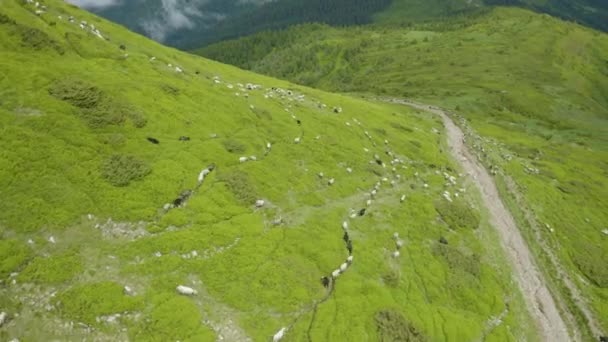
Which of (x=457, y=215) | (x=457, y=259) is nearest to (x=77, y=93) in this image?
(x=457, y=259)

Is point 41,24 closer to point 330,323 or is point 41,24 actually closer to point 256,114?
point 256,114

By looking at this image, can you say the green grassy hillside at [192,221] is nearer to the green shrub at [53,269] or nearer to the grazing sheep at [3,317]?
the green shrub at [53,269]

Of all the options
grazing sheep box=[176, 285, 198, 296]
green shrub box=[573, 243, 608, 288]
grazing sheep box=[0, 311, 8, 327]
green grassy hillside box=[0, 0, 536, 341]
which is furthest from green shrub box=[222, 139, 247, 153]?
green shrub box=[573, 243, 608, 288]

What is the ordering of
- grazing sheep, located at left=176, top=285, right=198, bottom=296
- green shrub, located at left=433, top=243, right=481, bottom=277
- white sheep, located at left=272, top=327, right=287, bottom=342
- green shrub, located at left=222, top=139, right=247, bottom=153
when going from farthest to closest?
1. green shrub, located at left=433, top=243, right=481, bottom=277
2. green shrub, located at left=222, top=139, right=247, bottom=153
3. white sheep, located at left=272, top=327, right=287, bottom=342
4. grazing sheep, located at left=176, top=285, right=198, bottom=296

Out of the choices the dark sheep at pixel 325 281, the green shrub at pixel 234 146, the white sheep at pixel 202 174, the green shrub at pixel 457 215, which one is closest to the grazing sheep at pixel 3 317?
the white sheep at pixel 202 174

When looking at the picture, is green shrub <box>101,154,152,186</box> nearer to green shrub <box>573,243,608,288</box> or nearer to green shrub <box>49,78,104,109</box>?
green shrub <box>49,78,104,109</box>

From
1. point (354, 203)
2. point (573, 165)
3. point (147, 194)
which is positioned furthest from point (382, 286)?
point (573, 165)
